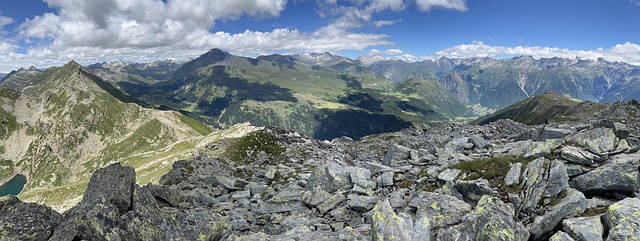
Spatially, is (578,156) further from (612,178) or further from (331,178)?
(331,178)

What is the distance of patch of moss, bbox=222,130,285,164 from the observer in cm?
6512

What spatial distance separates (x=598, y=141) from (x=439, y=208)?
16.5m

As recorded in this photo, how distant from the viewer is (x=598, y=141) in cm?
2602

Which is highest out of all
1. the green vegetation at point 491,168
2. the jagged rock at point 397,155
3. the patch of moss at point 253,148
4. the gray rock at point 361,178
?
the green vegetation at point 491,168

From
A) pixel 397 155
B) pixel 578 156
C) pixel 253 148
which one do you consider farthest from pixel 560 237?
pixel 253 148

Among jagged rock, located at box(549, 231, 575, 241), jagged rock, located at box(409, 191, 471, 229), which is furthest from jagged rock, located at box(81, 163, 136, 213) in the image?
jagged rock, located at box(549, 231, 575, 241)

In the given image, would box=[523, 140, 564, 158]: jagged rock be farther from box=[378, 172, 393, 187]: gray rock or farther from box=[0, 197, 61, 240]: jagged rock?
box=[0, 197, 61, 240]: jagged rock

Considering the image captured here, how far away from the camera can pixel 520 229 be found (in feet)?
52.9

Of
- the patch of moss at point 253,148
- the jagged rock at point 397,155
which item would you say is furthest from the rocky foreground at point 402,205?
the patch of moss at point 253,148

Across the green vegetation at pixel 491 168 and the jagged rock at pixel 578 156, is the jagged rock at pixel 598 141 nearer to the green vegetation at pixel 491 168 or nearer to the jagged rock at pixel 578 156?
the jagged rock at pixel 578 156

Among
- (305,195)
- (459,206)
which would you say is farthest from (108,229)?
(459,206)

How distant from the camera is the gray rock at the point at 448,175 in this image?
25.7m

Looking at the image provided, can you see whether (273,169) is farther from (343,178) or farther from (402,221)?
(402,221)

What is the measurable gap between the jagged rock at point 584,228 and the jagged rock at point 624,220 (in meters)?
0.40
